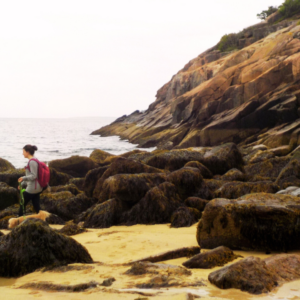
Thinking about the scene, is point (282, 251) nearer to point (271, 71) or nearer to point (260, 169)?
point (260, 169)

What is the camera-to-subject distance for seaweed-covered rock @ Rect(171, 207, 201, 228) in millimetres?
8047

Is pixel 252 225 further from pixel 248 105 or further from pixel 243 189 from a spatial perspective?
pixel 248 105

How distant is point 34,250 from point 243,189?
629 centimetres

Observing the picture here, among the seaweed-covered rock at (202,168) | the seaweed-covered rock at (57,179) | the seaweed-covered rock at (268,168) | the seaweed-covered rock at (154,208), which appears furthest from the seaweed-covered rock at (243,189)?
the seaweed-covered rock at (57,179)

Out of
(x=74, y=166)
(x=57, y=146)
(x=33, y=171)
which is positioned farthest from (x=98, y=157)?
(x=57, y=146)

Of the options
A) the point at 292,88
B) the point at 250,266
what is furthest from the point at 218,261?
the point at 292,88

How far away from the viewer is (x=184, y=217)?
26.8 feet

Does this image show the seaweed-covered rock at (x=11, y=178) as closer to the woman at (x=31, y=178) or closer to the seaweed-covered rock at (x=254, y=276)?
the woman at (x=31, y=178)

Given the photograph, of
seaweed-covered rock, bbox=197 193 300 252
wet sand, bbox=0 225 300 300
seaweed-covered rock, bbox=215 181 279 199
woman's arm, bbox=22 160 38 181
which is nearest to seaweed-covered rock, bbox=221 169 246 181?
seaweed-covered rock, bbox=215 181 279 199

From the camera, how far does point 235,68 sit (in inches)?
1265

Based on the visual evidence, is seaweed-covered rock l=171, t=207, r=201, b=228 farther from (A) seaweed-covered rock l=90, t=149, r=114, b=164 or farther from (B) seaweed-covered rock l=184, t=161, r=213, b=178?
(A) seaweed-covered rock l=90, t=149, r=114, b=164

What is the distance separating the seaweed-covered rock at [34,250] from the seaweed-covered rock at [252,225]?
2006 mm

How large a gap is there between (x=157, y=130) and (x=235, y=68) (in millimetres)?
12008

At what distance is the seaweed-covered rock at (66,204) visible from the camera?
10.1 m
